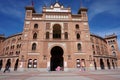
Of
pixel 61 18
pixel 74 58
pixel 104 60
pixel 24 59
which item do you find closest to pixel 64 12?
pixel 61 18

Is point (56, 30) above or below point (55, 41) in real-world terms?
above

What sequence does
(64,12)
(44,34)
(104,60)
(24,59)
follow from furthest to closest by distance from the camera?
(104,60)
(64,12)
(44,34)
(24,59)

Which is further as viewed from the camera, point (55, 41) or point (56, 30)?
point (56, 30)

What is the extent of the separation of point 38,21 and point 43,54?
10036 mm

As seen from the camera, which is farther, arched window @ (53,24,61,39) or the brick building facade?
arched window @ (53,24,61,39)

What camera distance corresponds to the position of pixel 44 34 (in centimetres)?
3275

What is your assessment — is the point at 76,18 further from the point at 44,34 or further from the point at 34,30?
the point at 34,30

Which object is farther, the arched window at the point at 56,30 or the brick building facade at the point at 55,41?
the arched window at the point at 56,30

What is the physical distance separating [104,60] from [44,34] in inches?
913

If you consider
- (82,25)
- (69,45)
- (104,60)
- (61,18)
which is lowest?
(104,60)

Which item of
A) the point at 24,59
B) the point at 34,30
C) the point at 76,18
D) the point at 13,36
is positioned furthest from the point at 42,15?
the point at 13,36

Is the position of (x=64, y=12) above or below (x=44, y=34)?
above

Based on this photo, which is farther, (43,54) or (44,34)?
(44,34)

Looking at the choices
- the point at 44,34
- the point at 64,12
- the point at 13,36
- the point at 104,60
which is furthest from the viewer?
the point at 13,36
